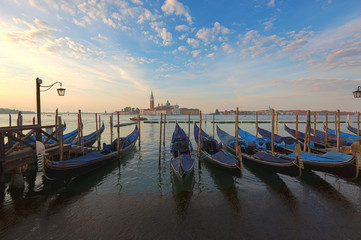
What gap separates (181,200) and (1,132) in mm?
6686

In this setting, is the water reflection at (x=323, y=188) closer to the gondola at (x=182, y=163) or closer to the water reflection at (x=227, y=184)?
the water reflection at (x=227, y=184)

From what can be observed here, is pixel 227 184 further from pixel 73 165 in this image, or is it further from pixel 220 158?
pixel 73 165

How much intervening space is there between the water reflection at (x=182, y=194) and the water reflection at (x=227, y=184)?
1.22 metres

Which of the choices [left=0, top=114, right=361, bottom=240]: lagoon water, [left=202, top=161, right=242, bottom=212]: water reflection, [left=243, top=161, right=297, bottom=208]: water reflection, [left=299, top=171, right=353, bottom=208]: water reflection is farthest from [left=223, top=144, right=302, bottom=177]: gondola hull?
[left=202, top=161, right=242, bottom=212]: water reflection

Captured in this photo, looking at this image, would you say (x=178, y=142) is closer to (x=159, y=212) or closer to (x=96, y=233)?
(x=159, y=212)

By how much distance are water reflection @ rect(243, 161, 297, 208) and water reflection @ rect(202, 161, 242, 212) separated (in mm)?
1499

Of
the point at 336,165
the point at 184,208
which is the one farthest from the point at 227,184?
the point at 336,165

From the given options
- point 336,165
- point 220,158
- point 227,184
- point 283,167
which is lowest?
point 227,184

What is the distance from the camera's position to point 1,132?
18.4 feet

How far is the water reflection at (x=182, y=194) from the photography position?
18.2 feet

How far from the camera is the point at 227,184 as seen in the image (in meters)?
7.50

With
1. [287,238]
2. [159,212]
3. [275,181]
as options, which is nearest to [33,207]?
[159,212]

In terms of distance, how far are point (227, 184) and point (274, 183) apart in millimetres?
2176

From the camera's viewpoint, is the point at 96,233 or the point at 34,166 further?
the point at 34,166
